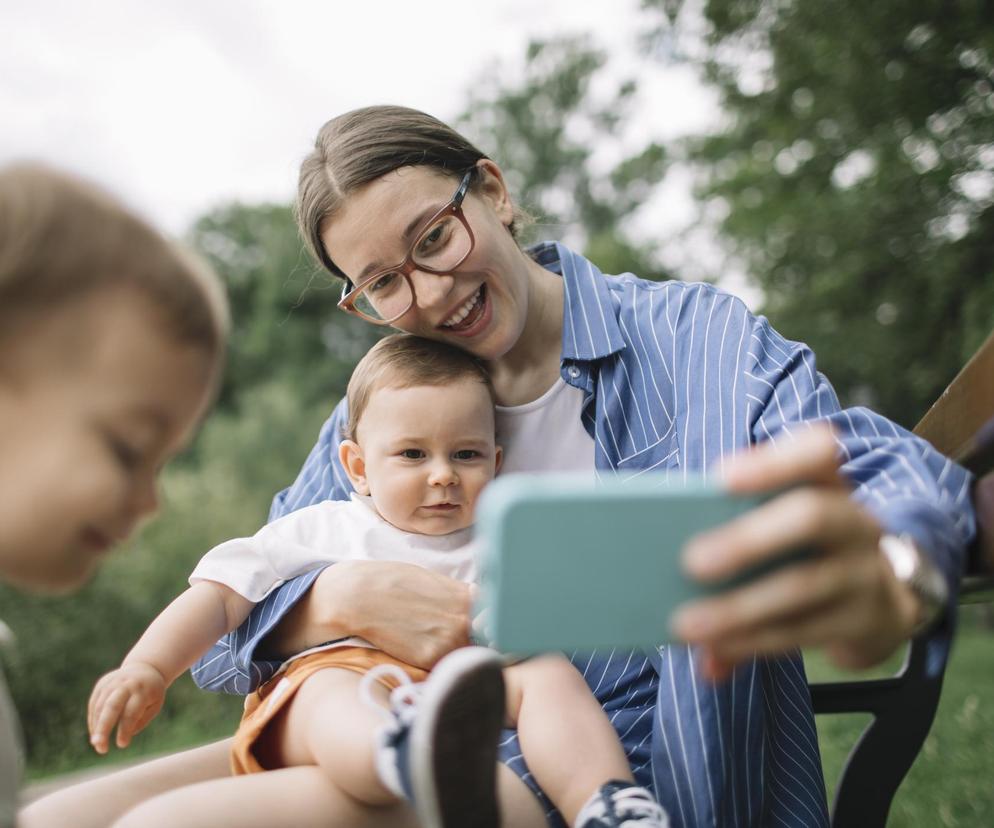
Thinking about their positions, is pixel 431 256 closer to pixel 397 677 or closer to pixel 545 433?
pixel 545 433

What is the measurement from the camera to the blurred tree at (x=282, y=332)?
19.8m

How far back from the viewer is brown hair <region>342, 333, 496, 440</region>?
181cm

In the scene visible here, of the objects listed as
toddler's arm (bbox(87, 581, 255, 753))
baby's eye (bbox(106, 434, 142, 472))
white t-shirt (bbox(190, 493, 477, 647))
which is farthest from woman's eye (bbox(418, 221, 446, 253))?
baby's eye (bbox(106, 434, 142, 472))

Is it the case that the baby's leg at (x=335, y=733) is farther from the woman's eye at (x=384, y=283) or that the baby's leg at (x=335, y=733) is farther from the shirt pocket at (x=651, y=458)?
the woman's eye at (x=384, y=283)

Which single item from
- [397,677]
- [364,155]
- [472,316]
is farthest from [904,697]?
[364,155]

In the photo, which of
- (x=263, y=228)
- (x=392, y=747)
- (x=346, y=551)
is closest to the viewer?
(x=392, y=747)

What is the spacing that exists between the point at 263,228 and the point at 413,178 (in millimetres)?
23822

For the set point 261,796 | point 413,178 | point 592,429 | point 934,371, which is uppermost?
point 934,371

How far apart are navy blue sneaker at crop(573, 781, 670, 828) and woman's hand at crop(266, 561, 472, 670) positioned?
0.42 metres

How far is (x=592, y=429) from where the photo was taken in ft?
5.95

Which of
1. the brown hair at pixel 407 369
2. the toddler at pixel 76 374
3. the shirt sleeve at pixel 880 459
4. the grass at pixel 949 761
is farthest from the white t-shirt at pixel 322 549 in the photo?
the grass at pixel 949 761

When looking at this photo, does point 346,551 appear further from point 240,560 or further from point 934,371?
point 934,371

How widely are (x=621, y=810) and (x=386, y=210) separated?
1.20m

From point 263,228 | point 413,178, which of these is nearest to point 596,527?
point 413,178
